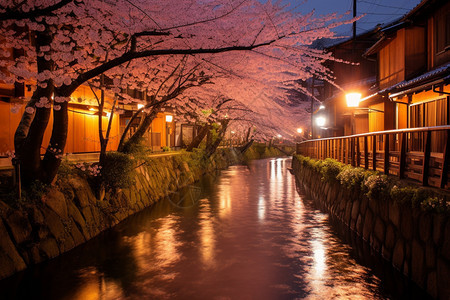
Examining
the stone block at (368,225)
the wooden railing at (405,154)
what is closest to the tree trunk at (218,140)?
the wooden railing at (405,154)

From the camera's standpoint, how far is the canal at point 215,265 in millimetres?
6949

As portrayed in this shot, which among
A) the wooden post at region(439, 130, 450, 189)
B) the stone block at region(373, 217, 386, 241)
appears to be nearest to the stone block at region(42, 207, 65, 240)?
the stone block at region(373, 217, 386, 241)

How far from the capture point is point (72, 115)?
22.5 metres

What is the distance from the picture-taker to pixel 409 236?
704 cm

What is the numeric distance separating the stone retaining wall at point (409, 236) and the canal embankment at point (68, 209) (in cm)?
773

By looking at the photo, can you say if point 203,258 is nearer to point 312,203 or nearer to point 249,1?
point 249,1

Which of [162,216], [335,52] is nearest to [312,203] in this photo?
[162,216]

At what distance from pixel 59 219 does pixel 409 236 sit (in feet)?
26.2

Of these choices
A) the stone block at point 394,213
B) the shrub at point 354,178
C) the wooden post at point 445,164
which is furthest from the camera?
the shrub at point 354,178

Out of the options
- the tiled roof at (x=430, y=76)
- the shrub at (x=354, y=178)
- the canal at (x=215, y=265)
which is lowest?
the canal at (x=215, y=265)

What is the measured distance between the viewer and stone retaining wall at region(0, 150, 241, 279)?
305 inches

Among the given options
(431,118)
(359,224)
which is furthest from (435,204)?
(431,118)

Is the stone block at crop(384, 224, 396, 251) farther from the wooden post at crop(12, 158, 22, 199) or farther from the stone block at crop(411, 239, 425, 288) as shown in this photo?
the wooden post at crop(12, 158, 22, 199)

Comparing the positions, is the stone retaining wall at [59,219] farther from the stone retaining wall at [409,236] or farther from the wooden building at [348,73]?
the wooden building at [348,73]
